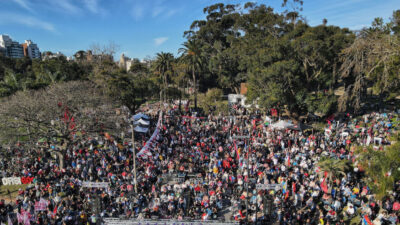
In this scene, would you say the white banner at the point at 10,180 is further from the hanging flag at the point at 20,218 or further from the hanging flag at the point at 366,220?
the hanging flag at the point at 366,220

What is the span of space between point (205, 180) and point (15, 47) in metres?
201

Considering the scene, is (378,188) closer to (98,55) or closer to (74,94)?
(74,94)

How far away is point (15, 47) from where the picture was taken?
164875 mm

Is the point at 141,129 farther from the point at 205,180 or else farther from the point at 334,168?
the point at 334,168

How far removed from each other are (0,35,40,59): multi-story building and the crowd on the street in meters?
180

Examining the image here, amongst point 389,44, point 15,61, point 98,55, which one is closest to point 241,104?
point 389,44

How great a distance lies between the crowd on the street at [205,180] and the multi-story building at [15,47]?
17998cm

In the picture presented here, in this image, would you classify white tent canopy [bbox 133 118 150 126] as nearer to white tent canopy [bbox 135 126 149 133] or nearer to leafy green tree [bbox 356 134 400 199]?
white tent canopy [bbox 135 126 149 133]

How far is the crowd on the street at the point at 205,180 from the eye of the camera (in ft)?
43.7

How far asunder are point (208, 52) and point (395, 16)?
40800mm

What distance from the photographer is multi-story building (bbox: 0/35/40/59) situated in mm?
160450

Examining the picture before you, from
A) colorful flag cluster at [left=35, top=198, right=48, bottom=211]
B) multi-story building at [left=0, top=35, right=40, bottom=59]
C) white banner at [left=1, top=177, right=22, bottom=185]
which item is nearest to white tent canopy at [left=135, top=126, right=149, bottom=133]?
white banner at [left=1, top=177, right=22, bottom=185]

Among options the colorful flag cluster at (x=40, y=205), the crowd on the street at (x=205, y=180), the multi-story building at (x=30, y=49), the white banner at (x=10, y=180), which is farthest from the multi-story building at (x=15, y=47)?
the colorful flag cluster at (x=40, y=205)

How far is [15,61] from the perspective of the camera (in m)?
75.9
